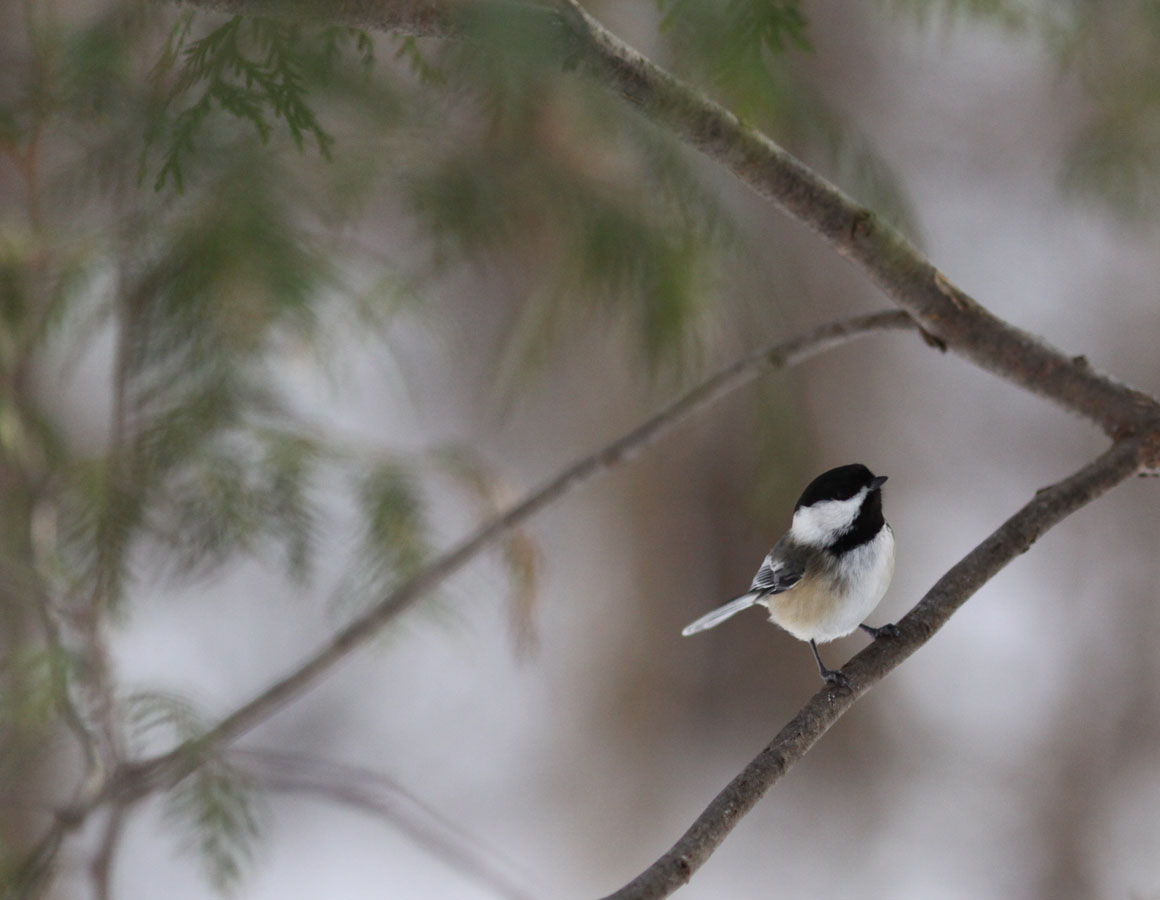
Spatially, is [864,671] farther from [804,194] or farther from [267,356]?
[267,356]

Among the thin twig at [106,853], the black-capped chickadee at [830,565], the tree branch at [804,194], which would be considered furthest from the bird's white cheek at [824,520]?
the thin twig at [106,853]

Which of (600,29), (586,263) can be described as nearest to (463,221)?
(586,263)

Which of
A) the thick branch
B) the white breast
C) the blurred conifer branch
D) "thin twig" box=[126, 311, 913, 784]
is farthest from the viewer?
"thin twig" box=[126, 311, 913, 784]

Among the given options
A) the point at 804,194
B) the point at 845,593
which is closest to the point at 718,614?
the point at 845,593

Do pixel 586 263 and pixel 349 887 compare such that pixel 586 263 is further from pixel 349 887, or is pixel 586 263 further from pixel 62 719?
pixel 349 887

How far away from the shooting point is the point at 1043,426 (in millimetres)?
1553

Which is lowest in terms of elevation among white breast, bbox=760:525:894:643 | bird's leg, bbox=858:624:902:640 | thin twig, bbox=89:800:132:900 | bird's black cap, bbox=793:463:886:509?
bird's leg, bbox=858:624:902:640

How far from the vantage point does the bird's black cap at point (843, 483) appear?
0.48 metres

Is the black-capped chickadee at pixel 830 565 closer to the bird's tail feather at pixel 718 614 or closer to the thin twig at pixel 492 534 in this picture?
the bird's tail feather at pixel 718 614

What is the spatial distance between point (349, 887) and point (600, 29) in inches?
60.9

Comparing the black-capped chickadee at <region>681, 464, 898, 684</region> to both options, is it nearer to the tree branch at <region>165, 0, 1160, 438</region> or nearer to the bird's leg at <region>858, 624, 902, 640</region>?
the bird's leg at <region>858, 624, 902, 640</region>

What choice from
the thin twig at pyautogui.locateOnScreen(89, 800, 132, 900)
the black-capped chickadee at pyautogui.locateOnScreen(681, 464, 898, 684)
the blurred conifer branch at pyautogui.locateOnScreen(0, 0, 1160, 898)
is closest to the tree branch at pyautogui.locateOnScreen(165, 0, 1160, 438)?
the blurred conifer branch at pyautogui.locateOnScreen(0, 0, 1160, 898)

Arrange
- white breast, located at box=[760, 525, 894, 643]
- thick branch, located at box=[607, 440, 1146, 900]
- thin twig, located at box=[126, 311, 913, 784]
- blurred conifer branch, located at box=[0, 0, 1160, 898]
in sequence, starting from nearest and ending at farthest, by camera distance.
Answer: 1. thick branch, located at box=[607, 440, 1146, 900]
2. white breast, located at box=[760, 525, 894, 643]
3. blurred conifer branch, located at box=[0, 0, 1160, 898]
4. thin twig, located at box=[126, 311, 913, 784]

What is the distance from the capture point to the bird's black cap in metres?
0.48
